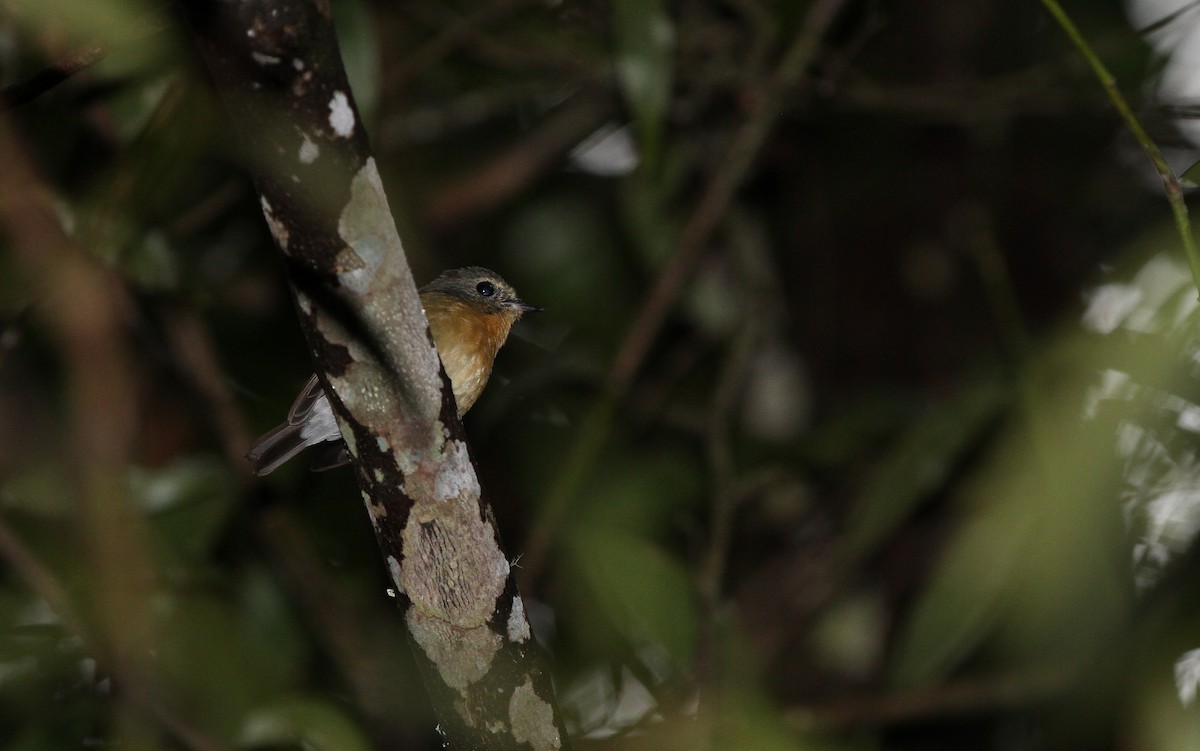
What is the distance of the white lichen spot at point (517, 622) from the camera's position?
7.15ft

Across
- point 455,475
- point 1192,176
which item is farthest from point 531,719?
point 1192,176

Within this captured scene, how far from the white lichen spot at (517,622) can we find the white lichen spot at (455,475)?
0.25m

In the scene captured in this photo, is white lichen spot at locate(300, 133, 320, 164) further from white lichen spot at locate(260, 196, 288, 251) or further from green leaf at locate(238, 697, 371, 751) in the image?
green leaf at locate(238, 697, 371, 751)

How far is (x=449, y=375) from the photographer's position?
3.65 m

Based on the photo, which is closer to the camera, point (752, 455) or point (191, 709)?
point (191, 709)

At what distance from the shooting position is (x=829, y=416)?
197 inches

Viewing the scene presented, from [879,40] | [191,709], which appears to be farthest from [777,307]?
[191,709]

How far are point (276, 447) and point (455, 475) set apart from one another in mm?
1964

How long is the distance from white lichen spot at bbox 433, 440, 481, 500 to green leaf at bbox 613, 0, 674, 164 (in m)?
1.63

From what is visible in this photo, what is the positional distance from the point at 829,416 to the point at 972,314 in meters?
0.79

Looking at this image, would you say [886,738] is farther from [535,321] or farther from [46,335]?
[46,335]

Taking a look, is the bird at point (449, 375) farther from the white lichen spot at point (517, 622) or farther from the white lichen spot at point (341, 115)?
the white lichen spot at point (341, 115)

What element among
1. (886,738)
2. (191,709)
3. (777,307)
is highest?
(777,307)

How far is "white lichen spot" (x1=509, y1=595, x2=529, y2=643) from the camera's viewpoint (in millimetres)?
2180
